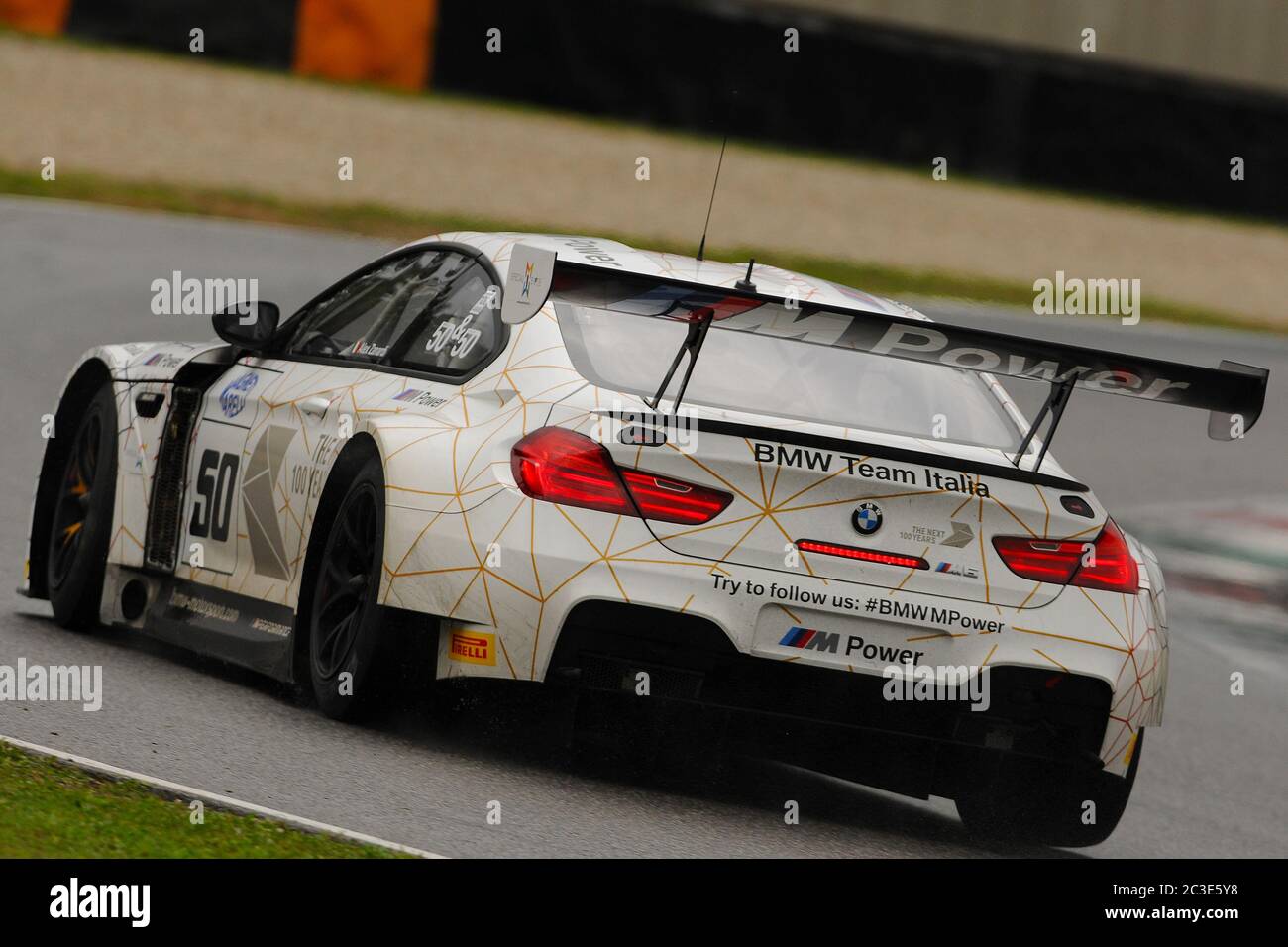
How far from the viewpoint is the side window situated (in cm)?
653

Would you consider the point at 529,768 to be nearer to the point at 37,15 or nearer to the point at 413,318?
the point at 413,318

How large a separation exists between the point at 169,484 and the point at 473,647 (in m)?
2.06

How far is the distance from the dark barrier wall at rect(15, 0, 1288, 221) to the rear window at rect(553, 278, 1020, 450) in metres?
23.4

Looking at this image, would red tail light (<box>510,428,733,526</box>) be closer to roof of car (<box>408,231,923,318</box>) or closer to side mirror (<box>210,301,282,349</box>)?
roof of car (<box>408,231,923,318</box>)

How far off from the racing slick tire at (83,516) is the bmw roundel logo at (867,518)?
119 inches

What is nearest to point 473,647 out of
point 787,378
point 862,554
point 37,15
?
point 862,554

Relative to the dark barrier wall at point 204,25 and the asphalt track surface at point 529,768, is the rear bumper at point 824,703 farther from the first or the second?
the dark barrier wall at point 204,25

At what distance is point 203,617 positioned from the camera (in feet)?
23.7

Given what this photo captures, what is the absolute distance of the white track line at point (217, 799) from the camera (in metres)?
5.13

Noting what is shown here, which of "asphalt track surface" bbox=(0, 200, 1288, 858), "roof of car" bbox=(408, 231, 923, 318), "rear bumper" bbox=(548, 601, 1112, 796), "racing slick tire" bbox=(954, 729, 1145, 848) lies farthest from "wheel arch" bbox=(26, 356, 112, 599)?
"racing slick tire" bbox=(954, 729, 1145, 848)

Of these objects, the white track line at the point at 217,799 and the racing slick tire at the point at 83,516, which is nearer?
the white track line at the point at 217,799

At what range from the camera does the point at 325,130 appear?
28.0 metres

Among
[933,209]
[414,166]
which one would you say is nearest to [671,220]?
[414,166]

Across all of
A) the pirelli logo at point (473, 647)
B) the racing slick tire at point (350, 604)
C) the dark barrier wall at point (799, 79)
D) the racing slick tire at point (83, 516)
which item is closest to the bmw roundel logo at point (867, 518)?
the pirelli logo at point (473, 647)
